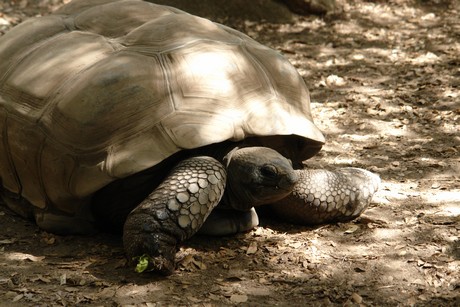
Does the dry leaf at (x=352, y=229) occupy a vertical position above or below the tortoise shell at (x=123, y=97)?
below

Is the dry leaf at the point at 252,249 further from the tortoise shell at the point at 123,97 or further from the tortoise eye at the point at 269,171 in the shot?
the tortoise shell at the point at 123,97

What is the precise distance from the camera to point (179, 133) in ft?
11.2

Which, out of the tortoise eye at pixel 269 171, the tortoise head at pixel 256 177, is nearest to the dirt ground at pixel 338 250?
the tortoise head at pixel 256 177

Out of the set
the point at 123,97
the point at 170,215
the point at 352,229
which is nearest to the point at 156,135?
the point at 123,97

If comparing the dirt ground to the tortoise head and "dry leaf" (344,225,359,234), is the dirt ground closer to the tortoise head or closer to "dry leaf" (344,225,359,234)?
"dry leaf" (344,225,359,234)

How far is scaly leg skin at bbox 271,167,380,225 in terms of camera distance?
373 cm

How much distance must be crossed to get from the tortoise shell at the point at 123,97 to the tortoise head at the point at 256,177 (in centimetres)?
A: 12

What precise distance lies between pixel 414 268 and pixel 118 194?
1506 millimetres

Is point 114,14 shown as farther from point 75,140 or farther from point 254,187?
point 254,187

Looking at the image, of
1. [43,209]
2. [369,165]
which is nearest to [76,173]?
[43,209]

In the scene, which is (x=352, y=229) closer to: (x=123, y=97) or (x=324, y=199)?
(x=324, y=199)

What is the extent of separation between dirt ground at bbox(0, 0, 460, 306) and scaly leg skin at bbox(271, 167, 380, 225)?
7cm

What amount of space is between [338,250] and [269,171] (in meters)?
0.54

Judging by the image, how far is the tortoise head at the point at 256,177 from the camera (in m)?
3.44
